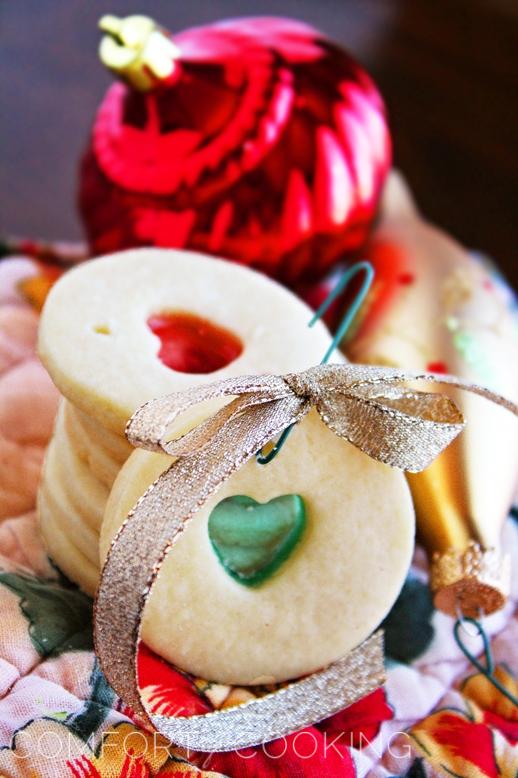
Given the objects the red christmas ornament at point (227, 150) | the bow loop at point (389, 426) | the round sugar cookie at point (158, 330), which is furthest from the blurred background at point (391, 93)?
the bow loop at point (389, 426)

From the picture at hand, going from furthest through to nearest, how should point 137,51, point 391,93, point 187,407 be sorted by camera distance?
point 391,93
point 137,51
point 187,407

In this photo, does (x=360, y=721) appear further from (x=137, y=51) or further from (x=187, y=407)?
(x=137, y=51)

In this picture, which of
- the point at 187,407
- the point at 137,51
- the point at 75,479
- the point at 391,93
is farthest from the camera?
the point at 391,93

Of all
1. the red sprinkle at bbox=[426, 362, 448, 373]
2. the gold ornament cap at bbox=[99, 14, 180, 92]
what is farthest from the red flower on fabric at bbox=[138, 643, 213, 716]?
the gold ornament cap at bbox=[99, 14, 180, 92]

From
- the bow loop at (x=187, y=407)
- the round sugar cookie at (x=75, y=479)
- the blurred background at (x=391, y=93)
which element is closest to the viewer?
the bow loop at (x=187, y=407)

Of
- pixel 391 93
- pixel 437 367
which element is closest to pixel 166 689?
pixel 437 367

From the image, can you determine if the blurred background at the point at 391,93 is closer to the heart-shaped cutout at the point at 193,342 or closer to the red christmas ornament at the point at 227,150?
the red christmas ornament at the point at 227,150
